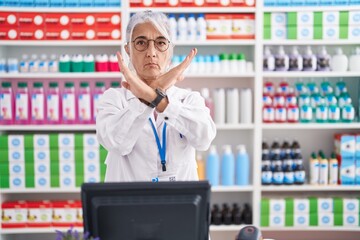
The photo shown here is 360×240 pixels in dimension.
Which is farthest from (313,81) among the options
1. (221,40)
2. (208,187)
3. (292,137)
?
(208,187)

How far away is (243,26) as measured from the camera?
4.04 metres

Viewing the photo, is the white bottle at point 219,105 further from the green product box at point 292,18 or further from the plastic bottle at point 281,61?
the green product box at point 292,18

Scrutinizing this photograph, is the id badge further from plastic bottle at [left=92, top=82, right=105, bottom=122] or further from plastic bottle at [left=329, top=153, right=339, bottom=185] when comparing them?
plastic bottle at [left=329, top=153, right=339, bottom=185]

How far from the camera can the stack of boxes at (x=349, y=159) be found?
4.11m

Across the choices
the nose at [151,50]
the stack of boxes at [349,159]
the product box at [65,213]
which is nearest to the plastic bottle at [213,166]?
the stack of boxes at [349,159]

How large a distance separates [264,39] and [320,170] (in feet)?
3.82

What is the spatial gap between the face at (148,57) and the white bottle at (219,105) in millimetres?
2099

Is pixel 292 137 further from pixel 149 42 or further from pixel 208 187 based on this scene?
pixel 208 187

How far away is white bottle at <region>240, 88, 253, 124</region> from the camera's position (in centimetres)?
408

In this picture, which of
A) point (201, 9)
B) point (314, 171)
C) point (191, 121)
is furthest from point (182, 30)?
point (191, 121)

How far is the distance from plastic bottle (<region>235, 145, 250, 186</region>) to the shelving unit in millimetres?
51

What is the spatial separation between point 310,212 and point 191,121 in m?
2.67

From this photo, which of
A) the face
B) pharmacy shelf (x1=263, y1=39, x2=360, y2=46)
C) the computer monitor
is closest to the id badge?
the face

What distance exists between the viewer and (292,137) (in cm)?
448
